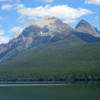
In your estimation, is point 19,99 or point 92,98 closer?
point 92,98

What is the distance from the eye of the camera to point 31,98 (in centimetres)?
10419

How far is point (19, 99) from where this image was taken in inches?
4031

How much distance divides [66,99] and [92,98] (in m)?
7.90

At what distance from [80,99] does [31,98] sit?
19.6 m

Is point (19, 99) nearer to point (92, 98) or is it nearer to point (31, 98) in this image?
point (31, 98)

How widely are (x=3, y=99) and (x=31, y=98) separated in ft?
30.2

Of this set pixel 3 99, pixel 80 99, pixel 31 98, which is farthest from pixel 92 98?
pixel 3 99

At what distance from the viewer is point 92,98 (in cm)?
9169

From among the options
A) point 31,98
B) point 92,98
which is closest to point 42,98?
point 31,98

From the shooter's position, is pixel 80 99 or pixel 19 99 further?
pixel 19 99

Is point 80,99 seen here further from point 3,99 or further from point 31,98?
point 3,99

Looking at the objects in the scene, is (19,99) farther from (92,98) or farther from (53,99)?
(92,98)

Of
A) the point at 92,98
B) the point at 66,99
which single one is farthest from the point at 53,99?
the point at 92,98

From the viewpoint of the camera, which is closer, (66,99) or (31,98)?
(66,99)
